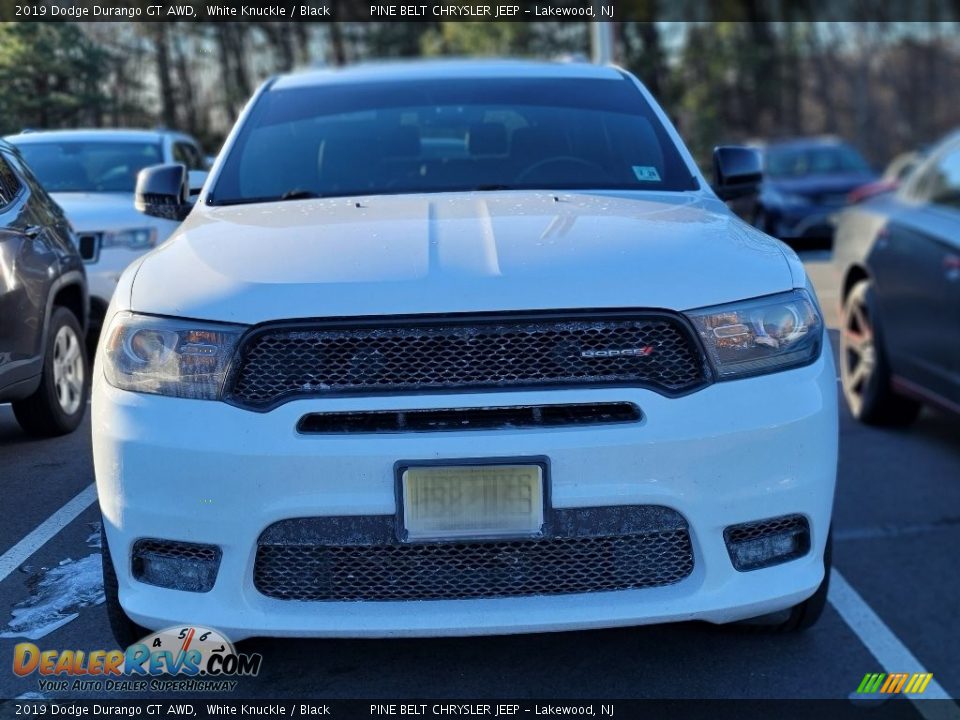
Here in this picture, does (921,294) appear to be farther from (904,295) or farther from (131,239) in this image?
(131,239)

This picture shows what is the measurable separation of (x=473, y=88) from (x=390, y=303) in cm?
205

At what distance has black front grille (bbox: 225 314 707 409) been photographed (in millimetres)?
2789

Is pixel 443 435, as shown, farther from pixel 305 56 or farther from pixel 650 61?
pixel 650 61

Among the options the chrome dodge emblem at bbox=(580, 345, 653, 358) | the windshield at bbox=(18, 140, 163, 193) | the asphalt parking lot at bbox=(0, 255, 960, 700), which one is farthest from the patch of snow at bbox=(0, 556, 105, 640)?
the windshield at bbox=(18, 140, 163, 193)

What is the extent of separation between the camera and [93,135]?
4988 mm

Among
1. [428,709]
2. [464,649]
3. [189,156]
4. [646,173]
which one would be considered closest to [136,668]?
[428,709]

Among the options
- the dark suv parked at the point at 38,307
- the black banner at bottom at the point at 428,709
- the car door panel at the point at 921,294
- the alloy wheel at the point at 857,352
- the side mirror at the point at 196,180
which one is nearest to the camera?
the black banner at bottom at the point at 428,709

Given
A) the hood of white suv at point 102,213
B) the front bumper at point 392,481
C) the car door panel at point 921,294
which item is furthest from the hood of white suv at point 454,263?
the car door panel at point 921,294

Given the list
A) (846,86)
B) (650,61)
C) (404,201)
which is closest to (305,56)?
(404,201)

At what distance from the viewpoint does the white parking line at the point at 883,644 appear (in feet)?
11.0

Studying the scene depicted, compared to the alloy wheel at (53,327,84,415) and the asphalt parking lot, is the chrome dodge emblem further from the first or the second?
the alloy wheel at (53,327,84,415)

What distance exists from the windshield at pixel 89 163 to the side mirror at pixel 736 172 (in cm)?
Result: 259

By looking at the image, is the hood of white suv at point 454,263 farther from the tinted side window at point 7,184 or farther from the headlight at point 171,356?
the tinted side window at point 7,184

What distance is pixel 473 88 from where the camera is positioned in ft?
15.2
